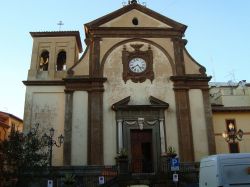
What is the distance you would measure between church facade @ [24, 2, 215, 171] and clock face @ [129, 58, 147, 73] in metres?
0.08

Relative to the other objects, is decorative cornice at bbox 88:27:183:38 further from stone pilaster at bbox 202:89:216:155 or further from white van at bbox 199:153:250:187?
white van at bbox 199:153:250:187

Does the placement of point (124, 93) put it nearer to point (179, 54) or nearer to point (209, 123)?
point (179, 54)

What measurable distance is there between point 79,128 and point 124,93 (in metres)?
4.22

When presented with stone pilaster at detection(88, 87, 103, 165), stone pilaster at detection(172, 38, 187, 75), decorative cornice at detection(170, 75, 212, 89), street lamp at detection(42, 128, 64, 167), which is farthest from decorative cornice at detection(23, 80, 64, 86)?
stone pilaster at detection(172, 38, 187, 75)

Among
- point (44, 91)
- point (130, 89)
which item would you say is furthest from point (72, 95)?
point (130, 89)

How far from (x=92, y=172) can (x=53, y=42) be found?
12.0 metres

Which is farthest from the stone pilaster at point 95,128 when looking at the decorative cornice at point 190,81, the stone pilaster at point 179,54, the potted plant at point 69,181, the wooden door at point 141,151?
the stone pilaster at point 179,54

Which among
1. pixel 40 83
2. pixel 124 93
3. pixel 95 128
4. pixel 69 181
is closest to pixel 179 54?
pixel 124 93

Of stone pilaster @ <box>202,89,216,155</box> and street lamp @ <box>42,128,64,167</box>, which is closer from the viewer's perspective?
street lamp @ <box>42,128,64,167</box>

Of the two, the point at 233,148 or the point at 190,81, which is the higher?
the point at 190,81

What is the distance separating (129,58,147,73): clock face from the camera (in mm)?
26922

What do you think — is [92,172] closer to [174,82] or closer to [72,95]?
[72,95]

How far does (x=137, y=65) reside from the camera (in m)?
27.1

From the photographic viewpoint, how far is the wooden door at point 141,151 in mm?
24672
